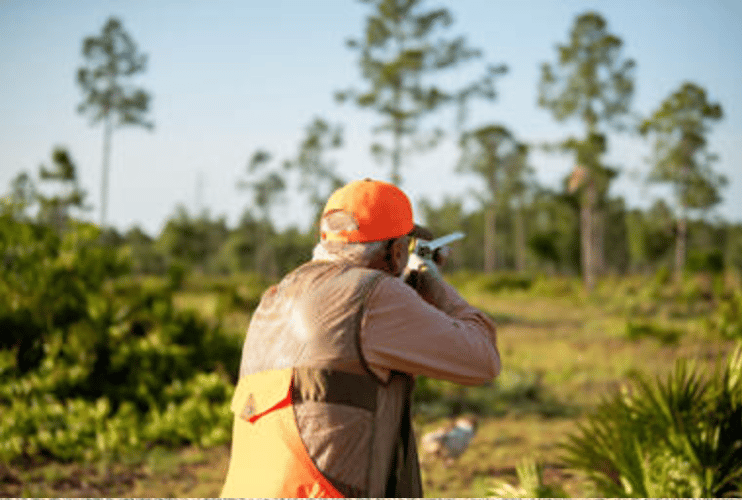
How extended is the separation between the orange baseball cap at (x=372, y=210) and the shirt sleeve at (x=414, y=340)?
190 mm

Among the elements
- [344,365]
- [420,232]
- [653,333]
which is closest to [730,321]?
[653,333]

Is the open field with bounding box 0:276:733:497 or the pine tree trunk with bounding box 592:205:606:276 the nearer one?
the open field with bounding box 0:276:733:497

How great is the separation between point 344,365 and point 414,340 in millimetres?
202

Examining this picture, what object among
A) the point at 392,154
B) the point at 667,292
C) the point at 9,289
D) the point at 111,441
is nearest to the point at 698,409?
the point at 111,441

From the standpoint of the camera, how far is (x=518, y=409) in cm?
861

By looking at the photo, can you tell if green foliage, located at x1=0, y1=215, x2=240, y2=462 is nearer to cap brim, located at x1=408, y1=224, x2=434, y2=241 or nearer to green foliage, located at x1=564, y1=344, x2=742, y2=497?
green foliage, located at x1=564, y1=344, x2=742, y2=497

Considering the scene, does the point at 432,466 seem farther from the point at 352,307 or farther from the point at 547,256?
the point at 547,256

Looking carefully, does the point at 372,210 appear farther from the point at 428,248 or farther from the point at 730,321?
the point at 730,321

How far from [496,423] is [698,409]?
4.09 metres

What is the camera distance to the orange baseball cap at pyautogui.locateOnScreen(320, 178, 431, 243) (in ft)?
6.76

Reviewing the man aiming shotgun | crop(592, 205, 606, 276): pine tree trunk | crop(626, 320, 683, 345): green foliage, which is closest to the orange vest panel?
the man aiming shotgun

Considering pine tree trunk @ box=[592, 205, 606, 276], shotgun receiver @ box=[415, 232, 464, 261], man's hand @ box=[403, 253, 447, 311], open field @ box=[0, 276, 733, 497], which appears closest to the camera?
man's hand @ box=[403, 253, 447, 311]

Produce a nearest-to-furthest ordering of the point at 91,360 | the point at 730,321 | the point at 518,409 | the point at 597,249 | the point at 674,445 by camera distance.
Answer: the point at 674,445 < the point at 91,360 < the point at 518,409 < the point at 730,321 < the point at 597,249

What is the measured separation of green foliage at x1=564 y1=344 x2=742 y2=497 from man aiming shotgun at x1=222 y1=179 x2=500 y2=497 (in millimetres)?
2277
